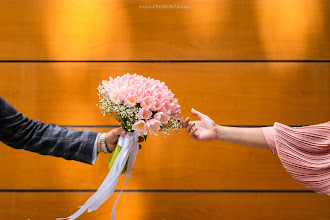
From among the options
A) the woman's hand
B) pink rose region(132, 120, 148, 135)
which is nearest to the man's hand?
pink rose region(132, 120, 148, 135)

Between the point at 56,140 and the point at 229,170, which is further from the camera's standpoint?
the point at 229,170

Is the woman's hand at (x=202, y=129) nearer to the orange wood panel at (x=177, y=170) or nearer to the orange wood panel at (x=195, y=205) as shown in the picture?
the orange wood panel at (x=177, y=170)

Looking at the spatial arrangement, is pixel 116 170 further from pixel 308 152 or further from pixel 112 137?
pixel 308 152

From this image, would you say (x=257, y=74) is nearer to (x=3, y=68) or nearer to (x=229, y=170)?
(x=229, y=170)

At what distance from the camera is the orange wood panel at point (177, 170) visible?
5.19ft

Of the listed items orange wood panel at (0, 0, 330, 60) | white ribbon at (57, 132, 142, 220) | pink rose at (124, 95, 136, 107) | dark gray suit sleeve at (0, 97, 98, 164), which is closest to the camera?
pink rose at (124, 95, 136, 107)

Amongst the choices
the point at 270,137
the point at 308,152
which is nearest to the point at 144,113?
the point at 270,137

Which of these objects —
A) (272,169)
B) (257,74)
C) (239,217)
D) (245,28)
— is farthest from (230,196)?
(245,28)

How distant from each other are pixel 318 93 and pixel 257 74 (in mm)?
352

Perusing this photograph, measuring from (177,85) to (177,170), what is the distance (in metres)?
0.47

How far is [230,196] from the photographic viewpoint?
159 centimetres

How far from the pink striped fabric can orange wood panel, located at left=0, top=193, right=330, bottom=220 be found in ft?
1.66

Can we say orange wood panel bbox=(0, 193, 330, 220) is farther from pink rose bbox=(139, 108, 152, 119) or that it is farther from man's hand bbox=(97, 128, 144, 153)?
pink rose bbox=(139, 108, 152, 119)

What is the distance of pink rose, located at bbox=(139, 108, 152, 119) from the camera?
948 millimetres
